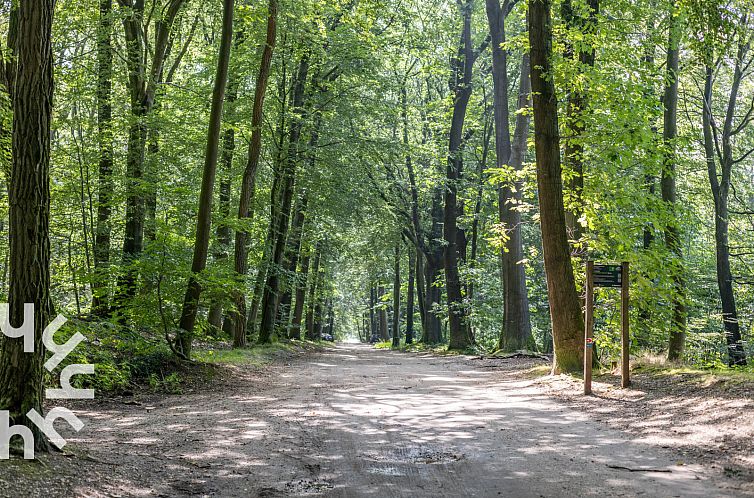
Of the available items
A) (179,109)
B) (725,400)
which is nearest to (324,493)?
(725,400)

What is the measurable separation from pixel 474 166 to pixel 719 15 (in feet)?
84.6

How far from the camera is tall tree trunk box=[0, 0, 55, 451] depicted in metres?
5.63

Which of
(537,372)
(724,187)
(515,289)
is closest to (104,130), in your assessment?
(537,372)

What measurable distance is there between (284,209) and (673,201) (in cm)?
1246

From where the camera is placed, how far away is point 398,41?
25875 mm

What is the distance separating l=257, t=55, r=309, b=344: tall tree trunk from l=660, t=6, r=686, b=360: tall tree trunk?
11170mm

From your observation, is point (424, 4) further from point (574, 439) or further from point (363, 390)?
point (574, 439)

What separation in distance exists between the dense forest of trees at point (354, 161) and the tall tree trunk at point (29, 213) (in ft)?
0.06

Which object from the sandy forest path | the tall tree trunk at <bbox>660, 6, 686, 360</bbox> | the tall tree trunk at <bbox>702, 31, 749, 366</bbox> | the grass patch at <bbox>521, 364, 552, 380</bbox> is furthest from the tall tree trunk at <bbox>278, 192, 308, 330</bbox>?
the sandy forest path

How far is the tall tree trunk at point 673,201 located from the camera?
44.2 feet

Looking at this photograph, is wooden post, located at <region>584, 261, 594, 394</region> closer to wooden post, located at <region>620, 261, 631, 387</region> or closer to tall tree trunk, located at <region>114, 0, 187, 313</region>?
wooden post, located at <region>620, 261, 631, 387</region>

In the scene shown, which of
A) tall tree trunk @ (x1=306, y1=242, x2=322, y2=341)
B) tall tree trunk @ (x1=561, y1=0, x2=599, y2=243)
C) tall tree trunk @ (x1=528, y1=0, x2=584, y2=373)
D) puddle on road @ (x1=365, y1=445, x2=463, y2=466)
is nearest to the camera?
puddle on road @ (x1=365, y1=445, x2=463, y2=466)

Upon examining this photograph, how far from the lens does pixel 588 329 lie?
1120 centimetres

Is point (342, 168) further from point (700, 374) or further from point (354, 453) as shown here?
point (354, 453)
